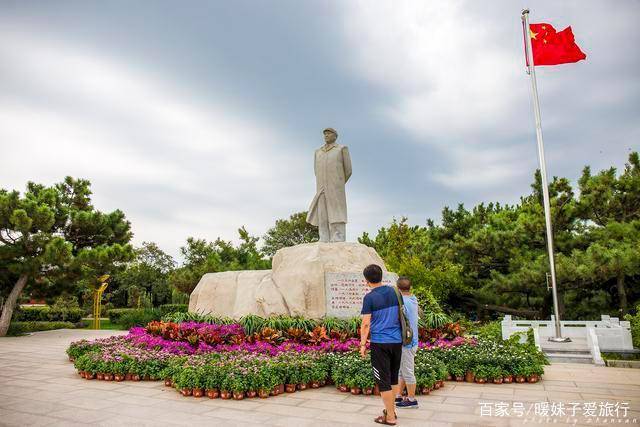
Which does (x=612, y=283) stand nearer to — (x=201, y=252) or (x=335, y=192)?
(x=335, y=192)

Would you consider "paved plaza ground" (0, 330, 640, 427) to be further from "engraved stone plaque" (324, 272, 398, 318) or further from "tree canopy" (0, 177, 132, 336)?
"tree canopy" (0, 177, 132, 336)

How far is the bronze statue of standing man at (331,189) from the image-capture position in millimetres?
8570

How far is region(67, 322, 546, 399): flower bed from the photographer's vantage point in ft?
16.5

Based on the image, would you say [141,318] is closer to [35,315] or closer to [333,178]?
[35,315]

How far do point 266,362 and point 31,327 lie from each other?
46.3 ft

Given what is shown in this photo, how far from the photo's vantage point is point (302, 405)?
15.2 ft

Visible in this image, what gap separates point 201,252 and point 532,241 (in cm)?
1646

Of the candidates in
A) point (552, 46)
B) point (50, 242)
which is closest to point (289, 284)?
point (552, 46)

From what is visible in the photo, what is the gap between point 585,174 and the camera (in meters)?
13.2

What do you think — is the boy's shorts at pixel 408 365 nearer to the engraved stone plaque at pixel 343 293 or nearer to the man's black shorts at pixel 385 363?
the man's black shorts at pixel 385 363

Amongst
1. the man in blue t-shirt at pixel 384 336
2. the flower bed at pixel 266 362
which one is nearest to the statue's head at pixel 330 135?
the flower bed at pixel 266 362

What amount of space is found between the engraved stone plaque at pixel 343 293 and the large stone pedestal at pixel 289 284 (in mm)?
109

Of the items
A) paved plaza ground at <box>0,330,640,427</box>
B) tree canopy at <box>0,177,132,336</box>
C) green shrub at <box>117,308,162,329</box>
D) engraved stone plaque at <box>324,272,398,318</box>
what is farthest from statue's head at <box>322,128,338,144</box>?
green shrub at <box>117,308,162,329</box>

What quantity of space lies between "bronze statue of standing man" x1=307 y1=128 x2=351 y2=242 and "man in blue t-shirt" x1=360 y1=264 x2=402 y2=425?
4.73 metres
